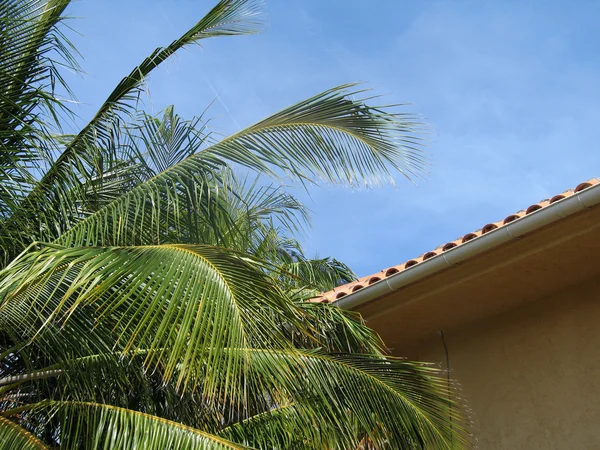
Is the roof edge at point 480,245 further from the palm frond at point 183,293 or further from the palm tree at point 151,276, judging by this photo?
the palm frond at point 183,293

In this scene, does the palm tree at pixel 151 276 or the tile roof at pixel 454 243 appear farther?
the tile roof at pixel 454 243

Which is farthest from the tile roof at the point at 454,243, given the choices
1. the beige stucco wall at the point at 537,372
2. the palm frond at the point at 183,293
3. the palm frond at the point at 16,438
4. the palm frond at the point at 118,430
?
the palm frond at the point at 16,438

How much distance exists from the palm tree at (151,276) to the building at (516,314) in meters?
0.89

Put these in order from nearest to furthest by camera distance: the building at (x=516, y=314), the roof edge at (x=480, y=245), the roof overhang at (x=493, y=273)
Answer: the roof edge at (x=480, y=245), the roof overhang at (x=493, y=273), the building at (x=516, y=314)

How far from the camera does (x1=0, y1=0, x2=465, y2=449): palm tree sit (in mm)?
5297

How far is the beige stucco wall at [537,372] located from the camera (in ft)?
23.1

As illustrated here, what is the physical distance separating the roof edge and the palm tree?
55cm

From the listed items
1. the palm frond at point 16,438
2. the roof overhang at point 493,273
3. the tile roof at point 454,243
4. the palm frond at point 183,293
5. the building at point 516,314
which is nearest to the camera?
the palm frond at point 183,293

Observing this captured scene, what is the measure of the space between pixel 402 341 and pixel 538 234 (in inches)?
79.5

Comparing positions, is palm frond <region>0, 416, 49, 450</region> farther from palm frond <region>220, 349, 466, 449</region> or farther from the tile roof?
the tile roof

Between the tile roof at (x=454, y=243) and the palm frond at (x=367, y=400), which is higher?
the tile roof at (x=454, y=243)

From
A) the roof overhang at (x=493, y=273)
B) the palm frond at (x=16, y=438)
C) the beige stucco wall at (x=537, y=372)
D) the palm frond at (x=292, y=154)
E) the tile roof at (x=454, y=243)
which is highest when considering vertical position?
the palm frond at (x=292, y=154)

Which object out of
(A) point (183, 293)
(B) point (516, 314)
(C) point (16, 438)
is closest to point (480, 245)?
(B) point (516, 314)

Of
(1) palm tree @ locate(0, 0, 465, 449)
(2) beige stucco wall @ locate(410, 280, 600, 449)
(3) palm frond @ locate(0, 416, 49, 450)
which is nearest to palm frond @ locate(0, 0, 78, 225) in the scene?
(1) palm tree @ locate(0, 0, 465, 449)
